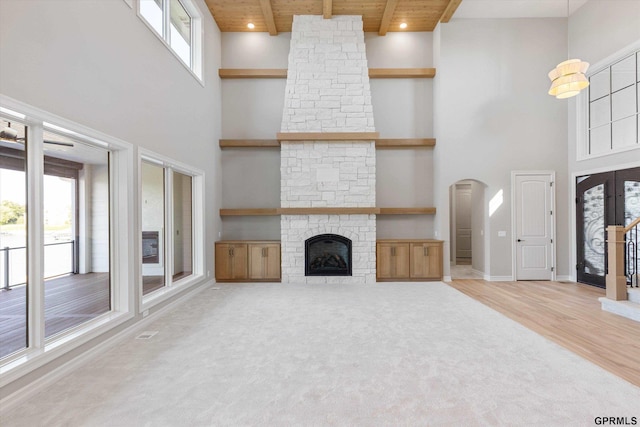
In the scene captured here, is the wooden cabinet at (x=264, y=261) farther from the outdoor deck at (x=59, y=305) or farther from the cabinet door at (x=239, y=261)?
the outdoor deck at (x=59, y=305)

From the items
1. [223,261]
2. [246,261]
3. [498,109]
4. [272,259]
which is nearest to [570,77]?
[498,109]

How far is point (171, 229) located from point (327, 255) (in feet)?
10.8

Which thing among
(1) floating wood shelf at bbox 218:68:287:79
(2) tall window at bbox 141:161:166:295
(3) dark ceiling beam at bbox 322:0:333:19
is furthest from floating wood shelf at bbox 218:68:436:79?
(2) tall window at bbox 141:161:166:295

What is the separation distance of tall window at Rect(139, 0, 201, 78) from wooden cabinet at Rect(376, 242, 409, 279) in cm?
541

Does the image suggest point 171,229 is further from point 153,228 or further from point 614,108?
point 614,108

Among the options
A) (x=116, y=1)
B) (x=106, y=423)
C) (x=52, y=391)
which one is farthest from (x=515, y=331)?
(x=116, y=1)

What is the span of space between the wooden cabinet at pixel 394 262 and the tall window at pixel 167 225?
3925 mm

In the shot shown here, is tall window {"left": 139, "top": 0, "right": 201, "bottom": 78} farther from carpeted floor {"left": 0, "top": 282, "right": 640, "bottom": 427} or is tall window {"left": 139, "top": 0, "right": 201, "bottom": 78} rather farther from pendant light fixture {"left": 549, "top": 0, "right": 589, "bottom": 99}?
pendant light fixture {"left": 549, "top": 0, "right": 589, "bottom": 99}

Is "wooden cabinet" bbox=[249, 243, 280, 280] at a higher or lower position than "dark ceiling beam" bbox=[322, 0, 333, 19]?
lower

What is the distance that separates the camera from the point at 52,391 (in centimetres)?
239

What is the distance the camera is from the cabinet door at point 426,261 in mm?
6492

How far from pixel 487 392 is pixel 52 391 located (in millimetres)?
3543

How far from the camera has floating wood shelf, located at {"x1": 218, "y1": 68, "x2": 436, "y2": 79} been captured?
22.6ft

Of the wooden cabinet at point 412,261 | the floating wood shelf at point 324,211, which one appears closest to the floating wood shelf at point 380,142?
the floating wood shelf at point 324,211
